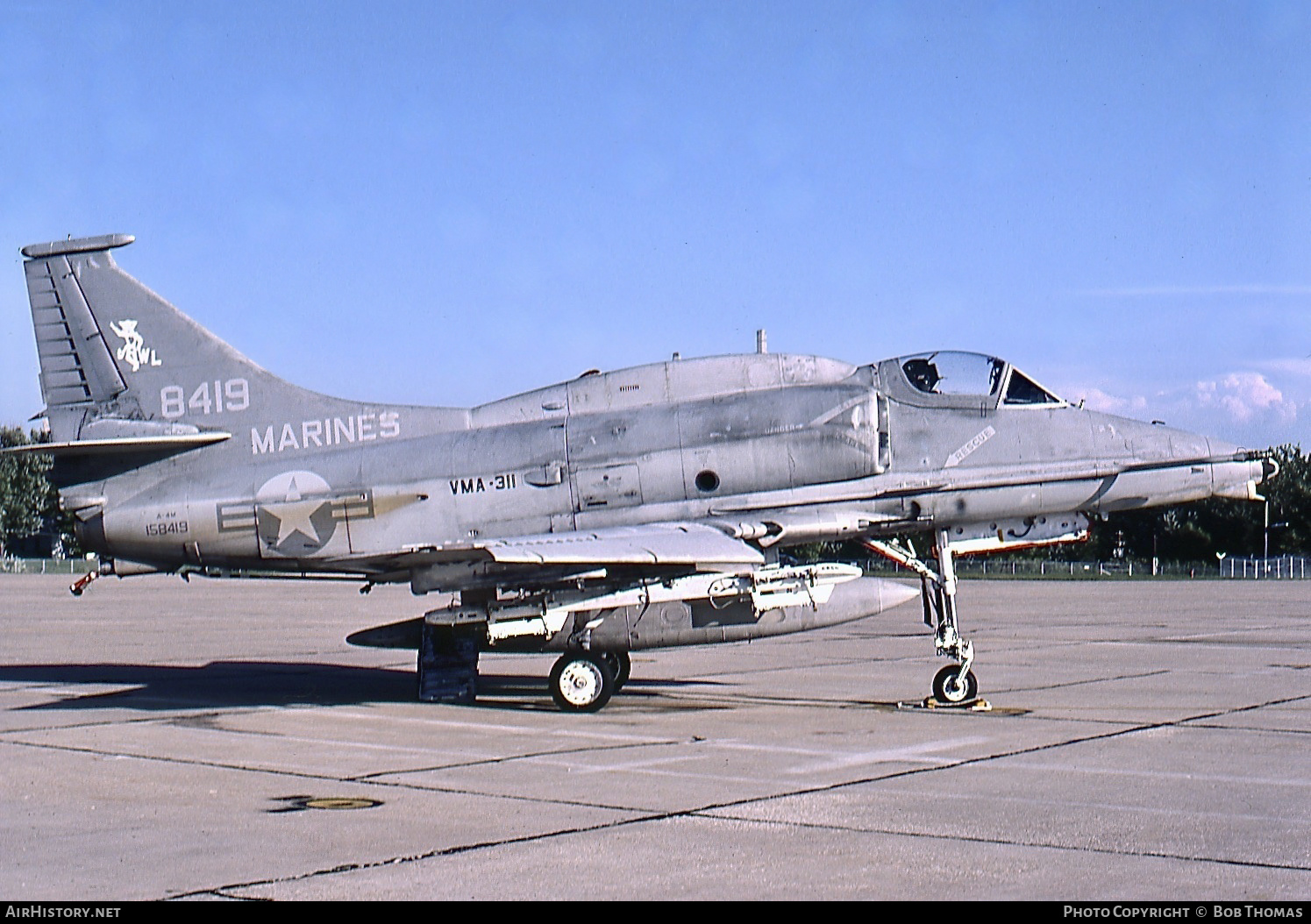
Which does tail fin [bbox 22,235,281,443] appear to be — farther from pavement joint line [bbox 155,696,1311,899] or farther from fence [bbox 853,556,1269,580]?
fence [bbox 853,556,1269,580]

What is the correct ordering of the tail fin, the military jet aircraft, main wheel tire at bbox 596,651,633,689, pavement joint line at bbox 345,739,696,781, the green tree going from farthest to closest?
the green tree → the tail fin → main wheel tire at bbox 596,651,633,689 → the military jet aircraft → pavement joint line at bbox 345,739,696,781

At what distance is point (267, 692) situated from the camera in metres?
16.4

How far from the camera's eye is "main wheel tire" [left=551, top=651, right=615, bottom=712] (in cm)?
1412

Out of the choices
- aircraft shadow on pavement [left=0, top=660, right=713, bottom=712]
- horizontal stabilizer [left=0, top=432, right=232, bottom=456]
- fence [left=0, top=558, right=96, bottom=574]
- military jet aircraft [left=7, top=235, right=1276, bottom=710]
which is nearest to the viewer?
military jet aircraft [left=7, top=235, right=1276, bottom=710]

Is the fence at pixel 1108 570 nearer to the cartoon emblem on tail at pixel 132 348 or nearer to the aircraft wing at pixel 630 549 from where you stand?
the aircraft wing at pixel 630 549

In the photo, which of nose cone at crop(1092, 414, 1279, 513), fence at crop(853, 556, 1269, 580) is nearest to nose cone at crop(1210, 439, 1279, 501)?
nose cone at crop(1092, 414, 1279, 513)

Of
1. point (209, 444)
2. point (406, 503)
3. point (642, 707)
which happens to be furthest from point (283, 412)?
point (642, 707)

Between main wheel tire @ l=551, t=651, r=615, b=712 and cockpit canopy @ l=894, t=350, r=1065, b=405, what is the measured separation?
4400 millimetres

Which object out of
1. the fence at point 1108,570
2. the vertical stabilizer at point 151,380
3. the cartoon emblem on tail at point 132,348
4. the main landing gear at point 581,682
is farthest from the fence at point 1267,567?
the cartoon emblem on tail at point 132,348

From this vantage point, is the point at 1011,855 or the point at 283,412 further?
the point at 283,412

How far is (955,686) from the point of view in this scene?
14227 mm

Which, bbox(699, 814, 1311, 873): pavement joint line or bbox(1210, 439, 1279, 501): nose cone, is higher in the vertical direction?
bbox(1210, 439, 1279, 501): nose cone
